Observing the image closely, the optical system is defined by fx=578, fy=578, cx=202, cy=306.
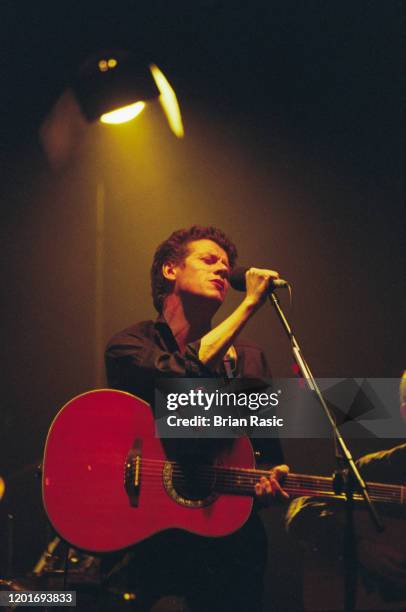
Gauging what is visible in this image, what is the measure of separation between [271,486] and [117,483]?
538 mm

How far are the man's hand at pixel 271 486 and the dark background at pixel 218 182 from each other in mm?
524

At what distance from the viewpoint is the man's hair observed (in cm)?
248

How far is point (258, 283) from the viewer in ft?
6.29

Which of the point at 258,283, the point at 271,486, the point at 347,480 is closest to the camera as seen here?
the point at 347,480

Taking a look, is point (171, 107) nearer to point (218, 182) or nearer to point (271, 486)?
point (218, 182)

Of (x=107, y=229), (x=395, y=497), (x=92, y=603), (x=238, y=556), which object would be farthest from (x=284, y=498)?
(x=107, y=229)

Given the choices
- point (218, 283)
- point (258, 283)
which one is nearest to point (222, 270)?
point (218, 283)

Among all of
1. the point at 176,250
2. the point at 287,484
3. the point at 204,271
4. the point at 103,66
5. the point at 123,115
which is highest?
the point at 103,66

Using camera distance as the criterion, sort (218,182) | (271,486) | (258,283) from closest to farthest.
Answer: (258,283) < (271,486) < (218,182)

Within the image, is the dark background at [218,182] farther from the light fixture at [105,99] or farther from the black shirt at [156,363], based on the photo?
the black shirt at [156,363]

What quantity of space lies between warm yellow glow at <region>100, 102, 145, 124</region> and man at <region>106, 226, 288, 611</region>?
2.18ft

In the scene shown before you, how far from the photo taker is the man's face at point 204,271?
2354 millimetres

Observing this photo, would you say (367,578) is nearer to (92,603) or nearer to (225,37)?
(92,603)

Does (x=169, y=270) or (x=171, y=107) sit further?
(x=171, y=107)
